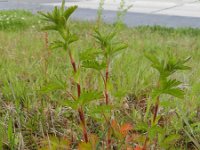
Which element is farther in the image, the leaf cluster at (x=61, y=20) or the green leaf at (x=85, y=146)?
the green leaf at (x=85, y=146)

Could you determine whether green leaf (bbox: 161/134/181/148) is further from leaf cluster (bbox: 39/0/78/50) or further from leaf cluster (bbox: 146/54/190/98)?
leaf cluster (bbox: 39/0/78/50)

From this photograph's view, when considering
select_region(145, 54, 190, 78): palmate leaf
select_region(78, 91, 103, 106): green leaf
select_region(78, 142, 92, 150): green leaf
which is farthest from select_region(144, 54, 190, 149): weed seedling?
select_region(78, 142, 92, 150): green leaf

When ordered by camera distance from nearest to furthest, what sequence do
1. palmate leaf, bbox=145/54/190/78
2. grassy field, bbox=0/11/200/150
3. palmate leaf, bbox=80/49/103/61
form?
palmate leaf, bbox=145/54/190/78, palmate leaf, bbox=80/49/103/61, grassy field, bbox=0/11/200/150

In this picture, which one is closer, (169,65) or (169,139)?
(169,65)

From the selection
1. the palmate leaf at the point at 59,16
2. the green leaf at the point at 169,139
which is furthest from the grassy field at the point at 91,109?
the palmate leaf at the point at 59,16

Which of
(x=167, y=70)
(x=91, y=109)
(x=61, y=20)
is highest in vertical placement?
(x=61, y=20)

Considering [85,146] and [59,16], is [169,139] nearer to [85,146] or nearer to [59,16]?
[85,146]

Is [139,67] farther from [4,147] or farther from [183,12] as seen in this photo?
[183,12]

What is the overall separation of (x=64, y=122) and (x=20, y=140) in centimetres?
27

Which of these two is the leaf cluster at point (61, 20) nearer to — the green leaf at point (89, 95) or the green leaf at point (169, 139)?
the green leaf at point (89, 95)

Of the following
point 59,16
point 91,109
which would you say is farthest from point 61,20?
point 91,109

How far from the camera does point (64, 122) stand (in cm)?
173

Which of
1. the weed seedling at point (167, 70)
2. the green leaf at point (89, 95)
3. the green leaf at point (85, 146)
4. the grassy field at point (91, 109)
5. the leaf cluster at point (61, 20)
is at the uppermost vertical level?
the leaf cluster at point (61, 20)

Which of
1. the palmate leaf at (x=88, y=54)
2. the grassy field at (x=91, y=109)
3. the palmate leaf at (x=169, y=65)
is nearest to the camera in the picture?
the palmate leaf at (x=169, y=65)
